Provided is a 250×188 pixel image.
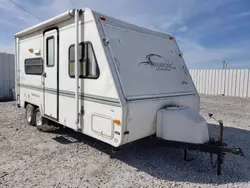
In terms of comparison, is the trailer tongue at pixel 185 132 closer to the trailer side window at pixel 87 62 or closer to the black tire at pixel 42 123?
the trailer side window at pixel 87 62

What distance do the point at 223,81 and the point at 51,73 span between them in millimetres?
14008

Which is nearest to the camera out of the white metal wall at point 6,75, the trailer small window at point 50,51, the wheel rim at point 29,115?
the trailer small window at point 50,51

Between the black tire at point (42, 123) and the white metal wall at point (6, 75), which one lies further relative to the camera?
the white metal wall at point (6, 75)

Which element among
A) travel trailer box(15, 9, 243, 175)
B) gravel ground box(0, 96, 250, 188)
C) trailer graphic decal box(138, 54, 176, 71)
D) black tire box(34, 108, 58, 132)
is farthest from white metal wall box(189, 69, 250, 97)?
black tire box(34, 108, 58, 132)

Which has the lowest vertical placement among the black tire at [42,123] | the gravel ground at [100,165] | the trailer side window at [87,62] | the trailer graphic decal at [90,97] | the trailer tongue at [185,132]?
the gravel ground at [100,165]

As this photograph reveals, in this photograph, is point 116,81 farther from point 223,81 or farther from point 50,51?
point 223,81

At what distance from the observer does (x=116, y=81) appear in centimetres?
318

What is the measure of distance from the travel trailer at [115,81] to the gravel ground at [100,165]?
1.84 feet

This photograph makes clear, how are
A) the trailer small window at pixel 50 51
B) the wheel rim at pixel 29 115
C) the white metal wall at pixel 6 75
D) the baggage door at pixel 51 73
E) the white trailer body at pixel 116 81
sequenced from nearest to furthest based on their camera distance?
the white trailer body at pixel 116 81 → the baggage door at pixel 51 73 → the trailer small window at pixel 50 51 → the wheel rim at pixel 29 115 → the white metal wall at pixel 6 75

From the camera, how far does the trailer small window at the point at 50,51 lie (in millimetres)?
4574

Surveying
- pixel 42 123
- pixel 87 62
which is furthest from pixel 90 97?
pixel 42 123

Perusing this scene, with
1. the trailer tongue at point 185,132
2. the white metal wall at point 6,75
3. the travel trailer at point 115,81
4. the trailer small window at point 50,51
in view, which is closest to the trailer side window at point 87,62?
the travel trailer at point 115,81

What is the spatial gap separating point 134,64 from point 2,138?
3853mm

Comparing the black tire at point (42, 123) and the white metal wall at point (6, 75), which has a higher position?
the white metal wall at point (6, 75)
